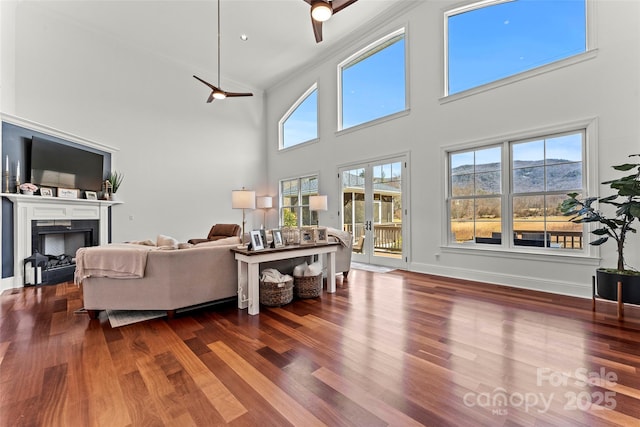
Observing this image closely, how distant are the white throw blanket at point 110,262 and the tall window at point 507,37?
5019 millimetres

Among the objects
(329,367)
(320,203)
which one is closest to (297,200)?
(320,203)

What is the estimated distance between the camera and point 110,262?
105 inches

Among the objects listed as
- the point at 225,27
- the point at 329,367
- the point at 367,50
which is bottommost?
the point at 329,367

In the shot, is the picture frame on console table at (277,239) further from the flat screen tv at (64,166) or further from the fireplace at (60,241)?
the flat screen tv at (64,166)

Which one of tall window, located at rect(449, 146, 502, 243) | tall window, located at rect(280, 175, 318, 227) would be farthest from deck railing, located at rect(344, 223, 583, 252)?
tall window, located at rect(280, 175, 318, 227)

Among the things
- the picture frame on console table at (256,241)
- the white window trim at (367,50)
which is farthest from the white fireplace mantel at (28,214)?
the white window trim at (367,50)

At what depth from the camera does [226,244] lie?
3.26 m

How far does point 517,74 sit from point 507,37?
71cm

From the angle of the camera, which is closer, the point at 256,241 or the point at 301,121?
the point at 256,241

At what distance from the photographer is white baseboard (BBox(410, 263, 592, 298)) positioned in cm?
344

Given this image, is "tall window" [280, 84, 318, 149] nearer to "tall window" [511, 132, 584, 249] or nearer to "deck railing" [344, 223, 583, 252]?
"deck railing" [344, 223, 583, 252]

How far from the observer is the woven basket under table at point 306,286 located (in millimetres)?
3441

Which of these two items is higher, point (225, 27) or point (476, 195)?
point (225, 27)

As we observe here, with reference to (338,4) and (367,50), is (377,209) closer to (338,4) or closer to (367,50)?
(367,50)
